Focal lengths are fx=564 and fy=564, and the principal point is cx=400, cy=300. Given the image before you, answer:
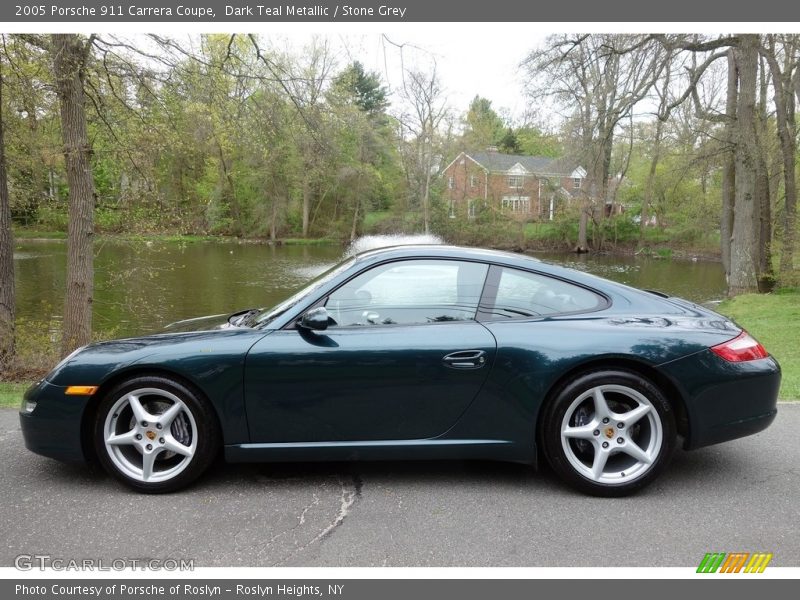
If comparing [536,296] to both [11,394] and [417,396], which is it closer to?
[417,396]

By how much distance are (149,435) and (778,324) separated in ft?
39.8

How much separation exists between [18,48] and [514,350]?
8911 millimetres

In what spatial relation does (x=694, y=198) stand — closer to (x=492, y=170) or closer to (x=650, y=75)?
(x=492, y=170)

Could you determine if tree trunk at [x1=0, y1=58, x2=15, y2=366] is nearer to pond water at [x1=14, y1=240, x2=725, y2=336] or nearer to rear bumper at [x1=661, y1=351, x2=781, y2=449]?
pond water at [x1=14, y1=240, x2=725, y2=336]

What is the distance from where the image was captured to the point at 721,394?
10.2 ft

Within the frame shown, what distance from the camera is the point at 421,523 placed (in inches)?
111

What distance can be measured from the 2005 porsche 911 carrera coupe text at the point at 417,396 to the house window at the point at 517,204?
45.1 meters

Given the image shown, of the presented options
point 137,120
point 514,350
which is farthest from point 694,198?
point 514,350

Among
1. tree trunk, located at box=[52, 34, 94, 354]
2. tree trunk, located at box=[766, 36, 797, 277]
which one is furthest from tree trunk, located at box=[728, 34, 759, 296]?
tree trunk, located at box=[52, 34, 94, 354]

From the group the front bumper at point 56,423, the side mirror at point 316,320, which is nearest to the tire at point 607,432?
the side mirror at point 316,320

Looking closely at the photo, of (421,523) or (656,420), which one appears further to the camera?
(656,420)

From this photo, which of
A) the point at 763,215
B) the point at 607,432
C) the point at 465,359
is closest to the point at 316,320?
the point at 465,359

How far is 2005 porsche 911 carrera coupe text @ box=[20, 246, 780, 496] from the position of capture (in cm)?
309

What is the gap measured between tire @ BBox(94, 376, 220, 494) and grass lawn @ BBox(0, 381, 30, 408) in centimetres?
256
